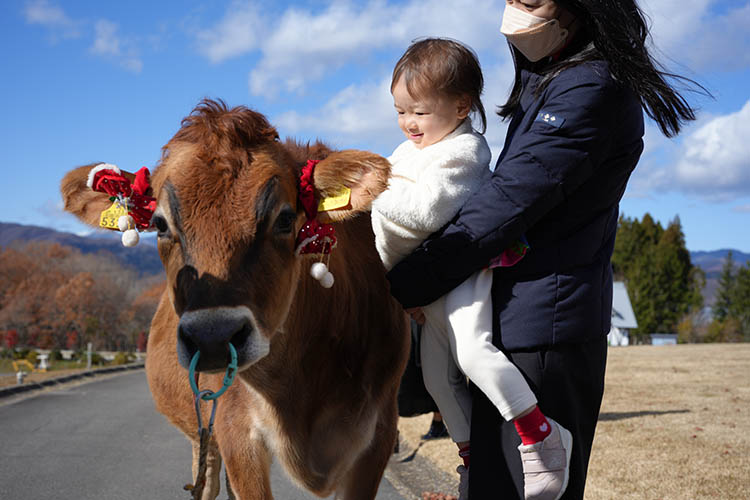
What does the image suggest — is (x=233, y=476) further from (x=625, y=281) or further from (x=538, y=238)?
(x=625, y=281)

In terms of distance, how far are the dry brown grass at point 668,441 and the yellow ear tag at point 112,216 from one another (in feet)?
14.2

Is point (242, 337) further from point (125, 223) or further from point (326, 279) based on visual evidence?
point (125, 223)

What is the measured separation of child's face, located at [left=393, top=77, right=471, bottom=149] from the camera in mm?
2893

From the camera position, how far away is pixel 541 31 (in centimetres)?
234

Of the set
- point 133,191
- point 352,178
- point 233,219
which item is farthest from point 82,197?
point 352,178

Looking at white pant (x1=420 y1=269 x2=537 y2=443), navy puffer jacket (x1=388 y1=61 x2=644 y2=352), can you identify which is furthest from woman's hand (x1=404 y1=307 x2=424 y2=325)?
navy puffer jacket (x1=388 y1=61 x2=644 y2=352)

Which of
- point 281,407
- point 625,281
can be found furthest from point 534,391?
point 625,281

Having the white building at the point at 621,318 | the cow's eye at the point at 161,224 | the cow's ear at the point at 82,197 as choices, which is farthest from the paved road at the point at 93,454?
the white building at the point at 621,318

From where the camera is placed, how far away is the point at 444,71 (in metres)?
2.87

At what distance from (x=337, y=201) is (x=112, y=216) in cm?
109

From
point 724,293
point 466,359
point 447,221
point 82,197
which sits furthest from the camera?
point 724,293

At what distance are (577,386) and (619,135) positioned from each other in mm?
872

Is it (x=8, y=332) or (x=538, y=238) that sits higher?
(x=538, y=238)

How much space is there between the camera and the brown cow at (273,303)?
2.45 metres
